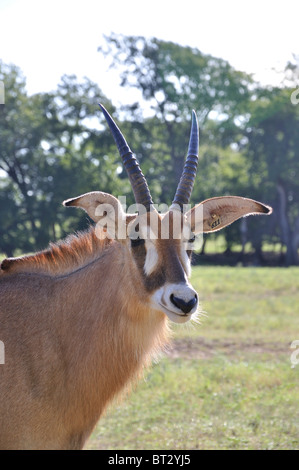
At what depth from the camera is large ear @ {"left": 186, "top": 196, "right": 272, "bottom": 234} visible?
496cm

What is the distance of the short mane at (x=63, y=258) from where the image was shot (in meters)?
4.99

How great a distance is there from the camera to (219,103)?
3988 cm

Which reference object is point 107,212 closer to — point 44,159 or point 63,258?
point 63,258

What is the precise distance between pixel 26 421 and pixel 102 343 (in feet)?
2.67

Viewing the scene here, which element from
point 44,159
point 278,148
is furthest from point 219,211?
point 278,148

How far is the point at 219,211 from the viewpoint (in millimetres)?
5176

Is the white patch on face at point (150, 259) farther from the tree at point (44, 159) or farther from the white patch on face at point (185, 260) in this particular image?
the tree at point (44, 159)

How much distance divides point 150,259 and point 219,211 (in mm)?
1025

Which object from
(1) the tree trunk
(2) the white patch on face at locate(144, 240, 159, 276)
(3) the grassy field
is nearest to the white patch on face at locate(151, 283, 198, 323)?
(2) the white patch on face at locate(144, 240, 159, 276)

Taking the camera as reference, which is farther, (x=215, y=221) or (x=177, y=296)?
(x=215, y=221)

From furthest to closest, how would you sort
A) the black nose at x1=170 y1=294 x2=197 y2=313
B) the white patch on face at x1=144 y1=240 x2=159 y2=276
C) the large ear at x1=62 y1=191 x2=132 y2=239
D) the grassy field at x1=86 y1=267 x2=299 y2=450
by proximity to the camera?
1. the grassy field at x1=86 y1=267 x2=299 y2=450
2. the large ear at x1=62 y1=191 x2=132 y2=239
3. the white patch on face at x1=144 y1=240 x2=159 y2=276
4. the black nose at x1=170 y1=294 x2=197 y2=313

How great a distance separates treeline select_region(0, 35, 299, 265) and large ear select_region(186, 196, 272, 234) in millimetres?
24173

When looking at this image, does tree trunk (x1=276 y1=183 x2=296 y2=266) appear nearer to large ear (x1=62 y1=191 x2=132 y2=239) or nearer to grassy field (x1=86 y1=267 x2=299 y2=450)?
grassy field (x1=86 y1=267 x2=299 y2=450)

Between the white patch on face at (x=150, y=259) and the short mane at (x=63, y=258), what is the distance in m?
0.64
